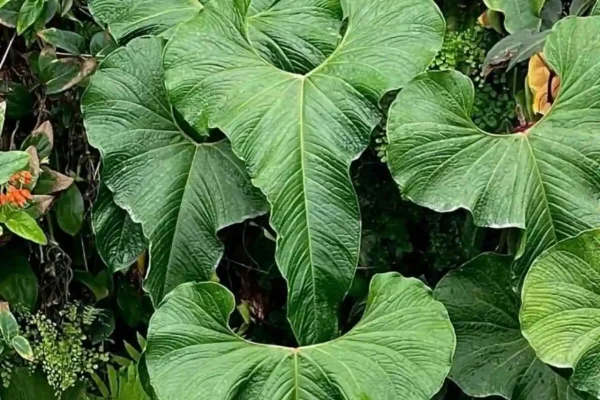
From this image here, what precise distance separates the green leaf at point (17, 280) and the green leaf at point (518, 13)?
2.34 ft

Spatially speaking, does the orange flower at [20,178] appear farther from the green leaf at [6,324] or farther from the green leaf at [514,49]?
the green leaf at [514,49]

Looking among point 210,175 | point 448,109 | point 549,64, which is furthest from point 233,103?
point 549,64

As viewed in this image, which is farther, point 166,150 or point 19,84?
point 19,84

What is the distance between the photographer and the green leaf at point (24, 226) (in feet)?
3.43

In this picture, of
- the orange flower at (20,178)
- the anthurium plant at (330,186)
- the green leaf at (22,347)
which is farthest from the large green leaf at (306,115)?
the green leaf at (22,347)

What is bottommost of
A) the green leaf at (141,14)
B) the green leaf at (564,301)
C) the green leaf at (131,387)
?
the green leaf at (131,387)

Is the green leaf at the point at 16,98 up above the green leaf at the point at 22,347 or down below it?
above

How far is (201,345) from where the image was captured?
3.12 ft

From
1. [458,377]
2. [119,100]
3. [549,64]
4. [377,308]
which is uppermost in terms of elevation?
[549,64]

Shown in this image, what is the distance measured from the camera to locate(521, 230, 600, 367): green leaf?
0.90 metres

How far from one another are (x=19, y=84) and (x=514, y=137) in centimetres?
71

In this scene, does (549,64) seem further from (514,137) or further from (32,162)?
(32,162)

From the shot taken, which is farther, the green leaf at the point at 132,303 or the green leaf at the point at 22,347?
the green leaf at the point at 132,303

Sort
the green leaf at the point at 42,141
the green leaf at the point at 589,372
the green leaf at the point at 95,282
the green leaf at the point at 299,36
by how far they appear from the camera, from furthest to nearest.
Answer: the green leaf at the point at 95,282 → the green leaf at the point at 42,141 → the green leaf at the point at 299,36 → the green leaf at the point at 589,372
